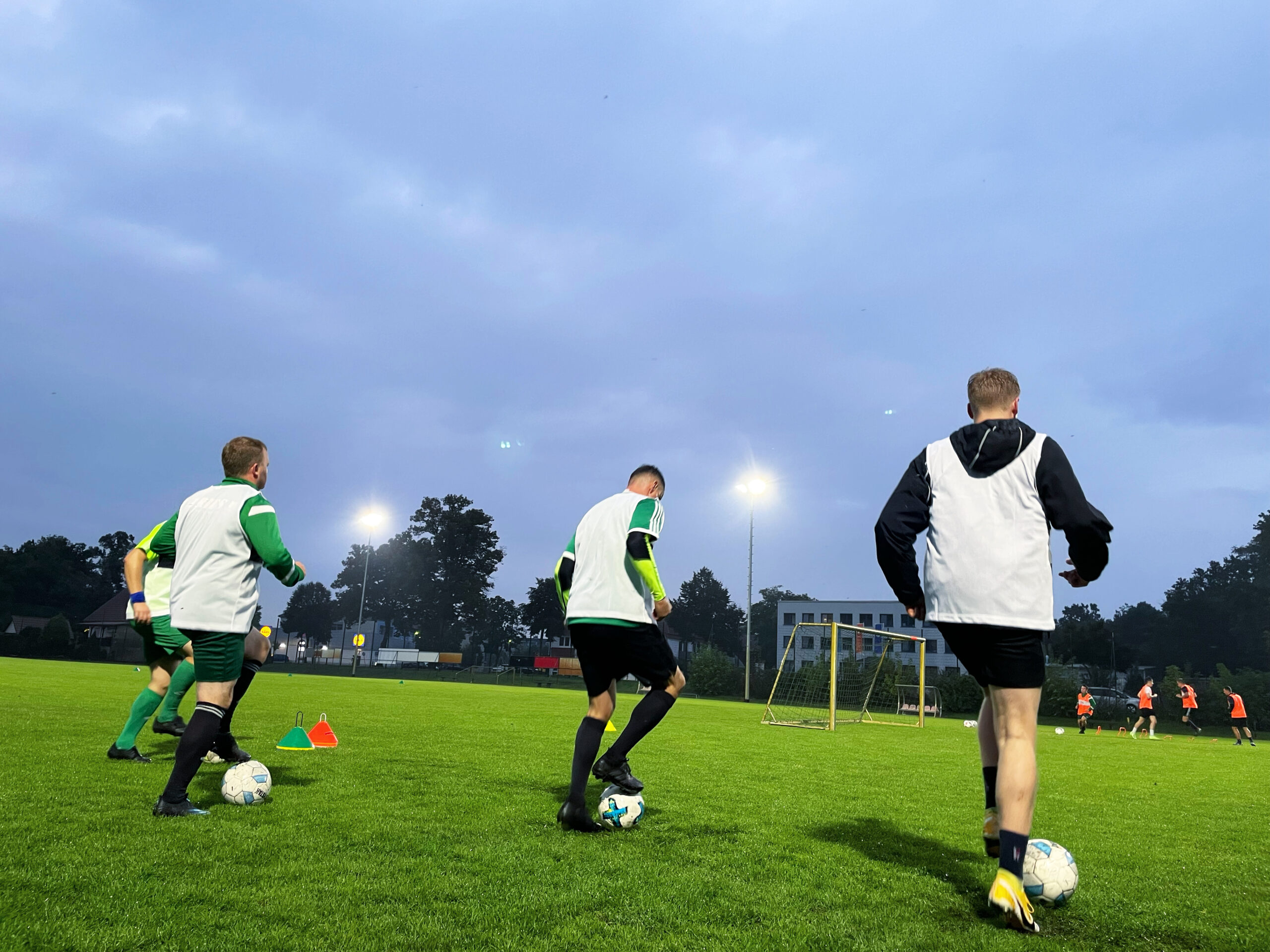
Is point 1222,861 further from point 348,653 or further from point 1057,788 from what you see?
point 348,653

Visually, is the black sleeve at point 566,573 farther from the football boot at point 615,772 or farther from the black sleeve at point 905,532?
the black sleeve at point 905,532

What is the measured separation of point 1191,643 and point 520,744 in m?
94.6

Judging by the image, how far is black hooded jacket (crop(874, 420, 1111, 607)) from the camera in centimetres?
336

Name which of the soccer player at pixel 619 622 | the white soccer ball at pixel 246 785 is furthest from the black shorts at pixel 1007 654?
the white soccer ball at pixel 246 785

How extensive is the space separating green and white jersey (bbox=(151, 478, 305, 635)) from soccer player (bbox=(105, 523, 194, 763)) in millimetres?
797

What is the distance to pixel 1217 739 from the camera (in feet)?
82.9

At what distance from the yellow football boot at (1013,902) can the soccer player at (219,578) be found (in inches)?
145

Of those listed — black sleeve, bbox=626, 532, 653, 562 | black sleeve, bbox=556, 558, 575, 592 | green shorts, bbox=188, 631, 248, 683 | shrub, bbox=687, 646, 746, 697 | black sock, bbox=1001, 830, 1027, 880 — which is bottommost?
shrub, bbox=687, 646, 746, 697

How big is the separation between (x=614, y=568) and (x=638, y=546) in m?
0.24

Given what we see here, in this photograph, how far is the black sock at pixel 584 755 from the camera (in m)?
4.37

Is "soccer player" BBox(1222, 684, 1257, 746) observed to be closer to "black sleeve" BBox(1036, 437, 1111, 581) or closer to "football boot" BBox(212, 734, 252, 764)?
"black sleeve" BBox(1036, 437, 1111, 581)

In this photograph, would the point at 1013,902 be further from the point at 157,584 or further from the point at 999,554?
the point at 157,584

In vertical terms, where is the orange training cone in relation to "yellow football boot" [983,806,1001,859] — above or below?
below

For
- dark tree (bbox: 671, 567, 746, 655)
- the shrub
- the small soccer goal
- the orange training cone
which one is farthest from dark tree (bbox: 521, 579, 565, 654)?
the orange training cone
